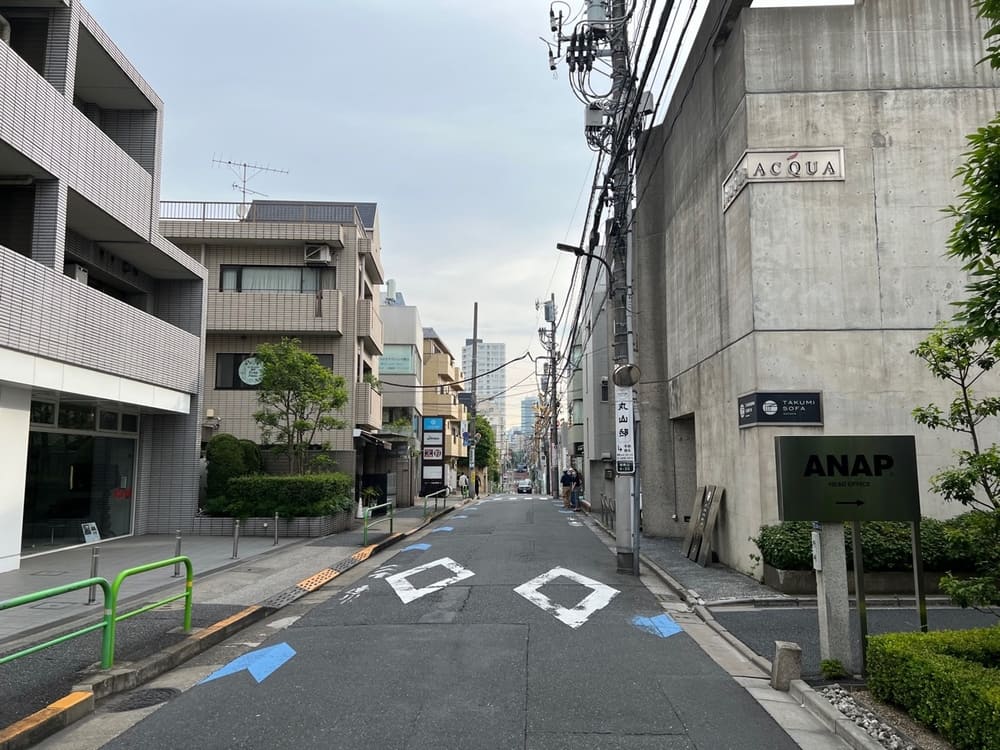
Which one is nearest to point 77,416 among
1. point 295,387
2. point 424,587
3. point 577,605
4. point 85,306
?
point 85,306

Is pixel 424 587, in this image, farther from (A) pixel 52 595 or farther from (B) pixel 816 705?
(B) pixel 816 705

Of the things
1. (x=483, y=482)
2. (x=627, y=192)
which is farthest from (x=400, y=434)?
(x=483, y=482)

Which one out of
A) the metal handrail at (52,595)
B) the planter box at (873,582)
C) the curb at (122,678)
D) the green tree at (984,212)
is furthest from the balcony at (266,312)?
the green tree at (984,212)

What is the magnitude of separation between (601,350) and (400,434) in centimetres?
1030

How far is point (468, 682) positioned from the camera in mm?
6688

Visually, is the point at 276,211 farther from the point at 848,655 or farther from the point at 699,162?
the point at 848,655

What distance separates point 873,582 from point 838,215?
6031mm

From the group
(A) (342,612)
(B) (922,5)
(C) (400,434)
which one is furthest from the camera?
(C) (400,434)

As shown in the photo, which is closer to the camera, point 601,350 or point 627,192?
point 627,192

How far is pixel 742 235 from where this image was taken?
12703mm

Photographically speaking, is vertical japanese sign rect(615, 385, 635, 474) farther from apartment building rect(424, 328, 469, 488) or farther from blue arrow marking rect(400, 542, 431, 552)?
apartment building rect(424, 328, 469, 488)

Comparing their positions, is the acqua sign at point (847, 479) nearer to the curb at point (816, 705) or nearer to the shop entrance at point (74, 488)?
the curb at point (816, 705)

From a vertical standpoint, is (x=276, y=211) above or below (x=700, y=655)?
above

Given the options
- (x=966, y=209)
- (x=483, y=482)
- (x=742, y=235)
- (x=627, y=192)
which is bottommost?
(x=483, y=482)
